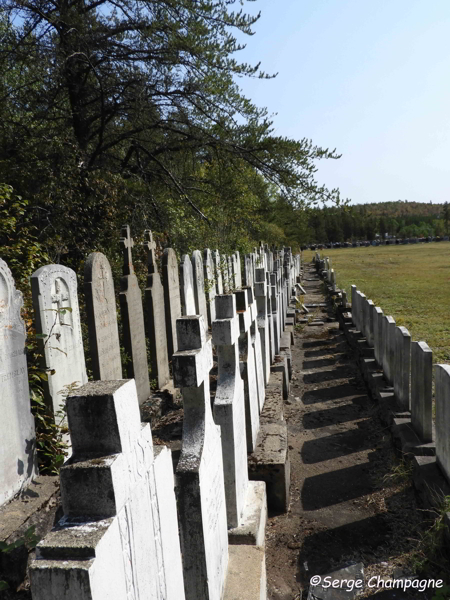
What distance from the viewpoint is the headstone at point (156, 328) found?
687cm

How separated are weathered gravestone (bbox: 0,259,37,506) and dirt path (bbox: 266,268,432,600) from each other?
6.29ft

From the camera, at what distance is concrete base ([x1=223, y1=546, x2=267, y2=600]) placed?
7.43 feet

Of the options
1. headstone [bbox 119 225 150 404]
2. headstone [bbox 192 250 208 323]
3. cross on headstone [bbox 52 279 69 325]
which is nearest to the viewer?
cross on headstone [bbox 52 279 69 325]

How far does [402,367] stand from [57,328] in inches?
138

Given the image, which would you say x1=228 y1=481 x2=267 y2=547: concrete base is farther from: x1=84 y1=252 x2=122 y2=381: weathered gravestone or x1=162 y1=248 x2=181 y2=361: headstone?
x1=162 y1=248 x2=181 y2=361: headstone

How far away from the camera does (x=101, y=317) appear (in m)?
5.29

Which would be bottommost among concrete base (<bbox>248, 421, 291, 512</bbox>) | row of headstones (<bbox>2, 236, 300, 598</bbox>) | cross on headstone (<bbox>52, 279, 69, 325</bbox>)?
concrete base (<bbox>248, 421, 291, 512</bbox>)

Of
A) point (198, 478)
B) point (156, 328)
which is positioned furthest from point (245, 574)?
point (156, 328)

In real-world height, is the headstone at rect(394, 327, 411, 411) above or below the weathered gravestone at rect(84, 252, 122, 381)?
below

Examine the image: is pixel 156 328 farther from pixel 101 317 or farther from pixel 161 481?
pixel 161 481

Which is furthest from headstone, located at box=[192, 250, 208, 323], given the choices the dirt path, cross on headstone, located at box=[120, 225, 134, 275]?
the dirt path

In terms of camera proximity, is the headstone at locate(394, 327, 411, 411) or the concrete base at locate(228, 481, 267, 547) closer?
the concrete base at locate(228, 481, 267, 547)

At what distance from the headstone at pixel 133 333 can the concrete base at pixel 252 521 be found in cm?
305

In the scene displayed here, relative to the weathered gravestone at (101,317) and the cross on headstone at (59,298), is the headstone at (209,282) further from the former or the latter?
the cross on headstone at (59,298)
